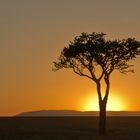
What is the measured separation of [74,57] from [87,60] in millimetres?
1605

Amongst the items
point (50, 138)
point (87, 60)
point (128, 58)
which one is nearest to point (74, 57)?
point (87, 60)

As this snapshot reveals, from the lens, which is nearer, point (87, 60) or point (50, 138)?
point (50, 138)

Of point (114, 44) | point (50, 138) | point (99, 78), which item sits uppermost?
point (114, 44)

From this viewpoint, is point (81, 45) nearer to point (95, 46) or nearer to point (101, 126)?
point (95, 46)

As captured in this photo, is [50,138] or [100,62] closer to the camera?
[50,138]

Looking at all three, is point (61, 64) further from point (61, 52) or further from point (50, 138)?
point (50, 138)

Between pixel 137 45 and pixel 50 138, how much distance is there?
1691 cm

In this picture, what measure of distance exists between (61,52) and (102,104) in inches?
291

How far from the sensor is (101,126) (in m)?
59.9

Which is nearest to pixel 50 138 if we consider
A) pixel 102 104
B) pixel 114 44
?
pixel 102 104

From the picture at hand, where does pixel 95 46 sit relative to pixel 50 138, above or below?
above

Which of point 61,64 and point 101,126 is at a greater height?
point 61,64

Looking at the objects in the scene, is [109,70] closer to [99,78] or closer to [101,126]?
[99,78]

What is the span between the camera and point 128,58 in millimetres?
61781
